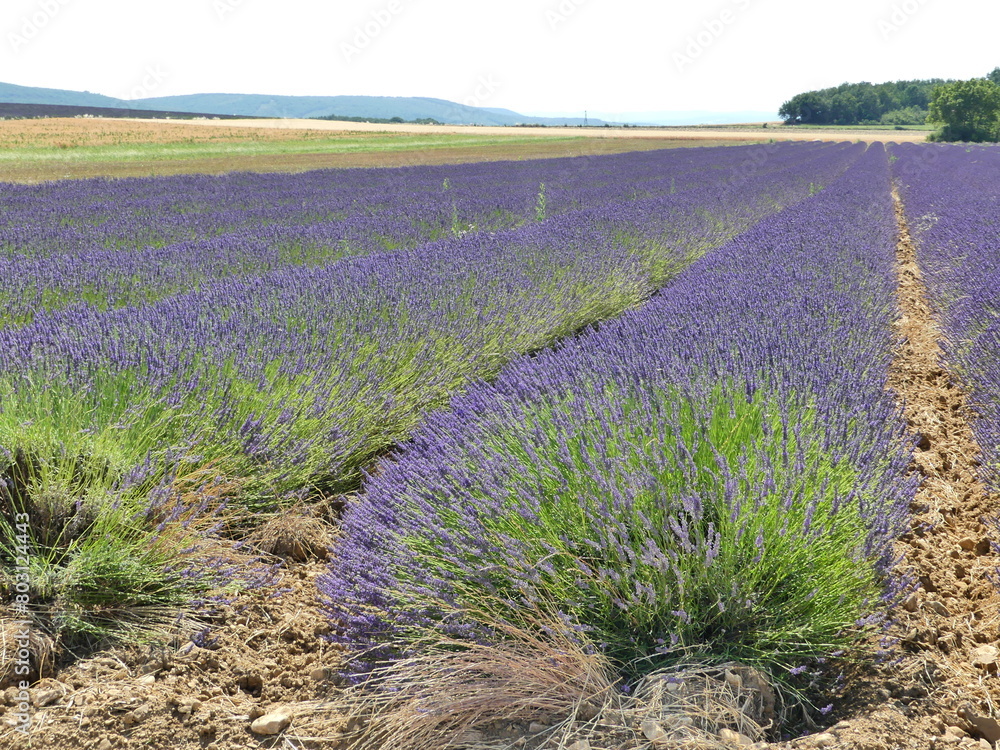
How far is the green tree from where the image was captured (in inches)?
2330

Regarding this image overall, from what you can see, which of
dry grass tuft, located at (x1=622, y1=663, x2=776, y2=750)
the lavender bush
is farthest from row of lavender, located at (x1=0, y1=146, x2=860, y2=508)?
dry grass tuft, located at (x1=622, y1=663, x2=776, y2=750)

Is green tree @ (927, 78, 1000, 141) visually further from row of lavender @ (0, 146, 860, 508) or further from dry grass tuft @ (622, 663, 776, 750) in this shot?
dry grass tuft @ (622, 663, 776, 750)

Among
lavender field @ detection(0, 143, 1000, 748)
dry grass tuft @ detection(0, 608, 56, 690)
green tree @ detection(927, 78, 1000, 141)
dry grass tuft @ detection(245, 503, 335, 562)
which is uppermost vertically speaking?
green tree @ detection(927, 78, 1000, 141)

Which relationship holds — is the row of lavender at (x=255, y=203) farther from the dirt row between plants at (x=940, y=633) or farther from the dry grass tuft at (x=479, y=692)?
the dry grass tuft at (x=479, y=692)

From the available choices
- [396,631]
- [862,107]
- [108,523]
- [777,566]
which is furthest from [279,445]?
[862,107]

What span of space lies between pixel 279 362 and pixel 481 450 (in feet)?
4.31

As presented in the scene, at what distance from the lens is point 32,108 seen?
6147 centimetres

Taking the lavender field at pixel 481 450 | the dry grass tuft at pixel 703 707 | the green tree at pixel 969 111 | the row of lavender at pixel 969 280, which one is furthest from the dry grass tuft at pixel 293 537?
the green tree at pixel 969 111

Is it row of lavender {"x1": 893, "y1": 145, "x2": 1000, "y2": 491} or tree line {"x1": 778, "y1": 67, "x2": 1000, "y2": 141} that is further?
tree line {"x1": 778, "y1": 67, "x2": 1000, "y2": 141}

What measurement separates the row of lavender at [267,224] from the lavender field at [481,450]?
0.08m

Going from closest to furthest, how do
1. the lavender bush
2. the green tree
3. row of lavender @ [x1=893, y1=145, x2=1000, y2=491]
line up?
1. the lavender bush
2. row of lavender @ [x1=893, y1=145, x2=1000, y2=491]
3. the green tree

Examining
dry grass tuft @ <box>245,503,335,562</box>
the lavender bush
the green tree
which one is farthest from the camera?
the green tree

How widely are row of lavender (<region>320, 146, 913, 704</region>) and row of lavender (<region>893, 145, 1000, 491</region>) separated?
944 millimetres

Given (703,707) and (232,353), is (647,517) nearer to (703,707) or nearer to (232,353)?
(703,707)
